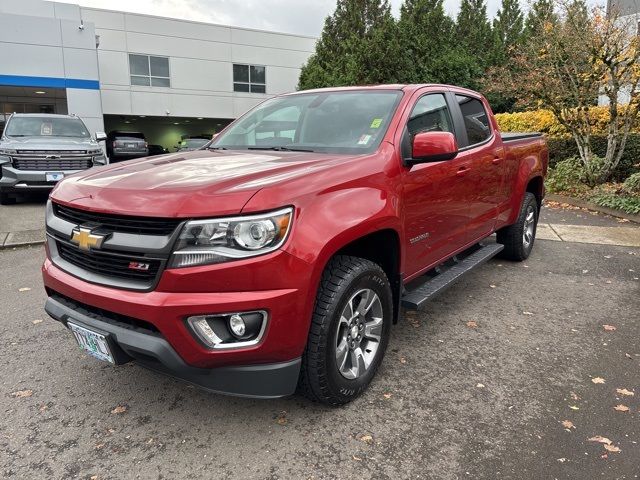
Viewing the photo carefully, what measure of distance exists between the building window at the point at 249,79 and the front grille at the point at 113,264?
2777cm

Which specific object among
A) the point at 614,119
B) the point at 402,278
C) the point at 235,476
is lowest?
the point at 235,476

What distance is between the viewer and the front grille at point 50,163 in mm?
9102

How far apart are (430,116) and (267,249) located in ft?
6.84

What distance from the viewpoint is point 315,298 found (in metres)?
2.42

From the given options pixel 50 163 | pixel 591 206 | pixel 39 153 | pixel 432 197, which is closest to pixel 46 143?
pixel 39 153

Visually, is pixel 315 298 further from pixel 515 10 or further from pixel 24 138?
pixel 515 10

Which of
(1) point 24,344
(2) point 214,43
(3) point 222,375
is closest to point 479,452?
(3) point 222,375

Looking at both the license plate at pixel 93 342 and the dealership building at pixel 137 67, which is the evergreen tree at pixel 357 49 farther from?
the license plate at pixel 93 342

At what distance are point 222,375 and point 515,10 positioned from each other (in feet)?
110

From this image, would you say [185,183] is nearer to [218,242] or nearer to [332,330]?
[218,242]

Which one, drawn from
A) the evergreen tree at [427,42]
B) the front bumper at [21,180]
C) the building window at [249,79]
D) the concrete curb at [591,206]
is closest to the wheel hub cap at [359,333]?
the concrete curb at [591,206]

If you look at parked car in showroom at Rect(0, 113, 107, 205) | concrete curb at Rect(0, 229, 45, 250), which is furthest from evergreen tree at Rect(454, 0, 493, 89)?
concrete curb at Rect(0, 229, 45, 250)

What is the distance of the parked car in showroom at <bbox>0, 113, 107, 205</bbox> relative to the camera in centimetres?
905

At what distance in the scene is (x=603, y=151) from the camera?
11.0 m
